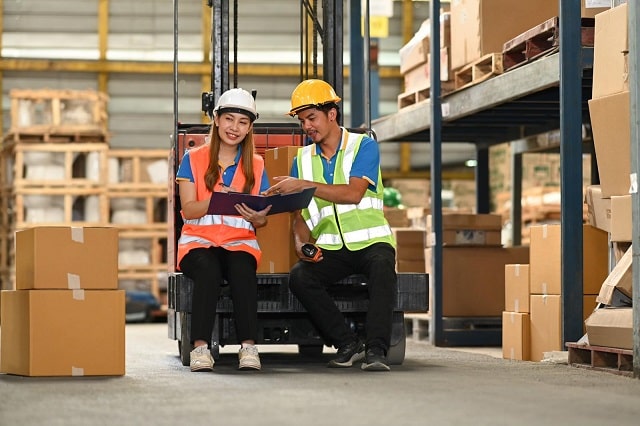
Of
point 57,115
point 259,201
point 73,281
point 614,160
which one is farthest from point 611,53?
point 57,115

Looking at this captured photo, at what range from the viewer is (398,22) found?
77.4ft

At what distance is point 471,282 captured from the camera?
1044 centimetres

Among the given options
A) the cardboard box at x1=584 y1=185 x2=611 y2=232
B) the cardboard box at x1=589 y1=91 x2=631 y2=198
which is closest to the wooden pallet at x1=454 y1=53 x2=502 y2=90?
the cardboard box at x1=584 y1=185 x2=611 y2=232

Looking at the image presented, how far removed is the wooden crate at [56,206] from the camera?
50.9 ft

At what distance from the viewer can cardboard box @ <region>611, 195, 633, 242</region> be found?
6.66 meters

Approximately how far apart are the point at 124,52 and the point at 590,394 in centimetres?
1843

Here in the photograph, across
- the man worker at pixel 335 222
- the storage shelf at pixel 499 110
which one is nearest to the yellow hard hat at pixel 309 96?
the man worker at pixel 335 222

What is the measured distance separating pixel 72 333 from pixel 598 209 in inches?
132

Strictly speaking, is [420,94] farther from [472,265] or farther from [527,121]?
[472,265]

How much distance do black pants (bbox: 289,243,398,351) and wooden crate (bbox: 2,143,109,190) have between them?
955cm

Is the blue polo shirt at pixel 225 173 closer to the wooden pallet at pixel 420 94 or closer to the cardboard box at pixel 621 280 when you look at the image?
the cardboard box at pixel 621 280

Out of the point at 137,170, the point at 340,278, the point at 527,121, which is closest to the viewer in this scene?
the point at 340,278

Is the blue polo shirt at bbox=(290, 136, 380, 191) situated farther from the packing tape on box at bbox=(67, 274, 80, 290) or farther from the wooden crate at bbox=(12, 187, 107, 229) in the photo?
the wooden crate at bbox=(12, 187, 107, 229)

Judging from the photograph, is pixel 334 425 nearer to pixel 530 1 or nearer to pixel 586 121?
pixel 530 1
